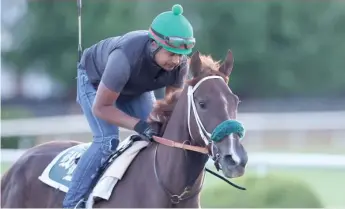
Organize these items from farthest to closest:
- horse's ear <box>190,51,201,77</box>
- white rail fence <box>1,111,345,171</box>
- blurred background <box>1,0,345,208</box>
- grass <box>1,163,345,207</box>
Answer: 1. blurred background <box>1,0,345,208</box>
2. white rail fence <box>1,111,345,171</box>
3. grass <box>1,163,345,207</box>
4. horse's ear <box>190,51,201,77</box>

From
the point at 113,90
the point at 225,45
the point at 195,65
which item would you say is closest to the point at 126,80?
the point at 113,90

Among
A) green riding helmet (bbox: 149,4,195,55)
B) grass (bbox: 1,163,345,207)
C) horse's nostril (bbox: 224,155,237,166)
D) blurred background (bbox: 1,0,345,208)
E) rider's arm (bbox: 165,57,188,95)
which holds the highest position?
blurred background (bbox: 1,0,345,208)

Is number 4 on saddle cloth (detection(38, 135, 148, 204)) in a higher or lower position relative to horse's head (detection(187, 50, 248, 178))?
lower

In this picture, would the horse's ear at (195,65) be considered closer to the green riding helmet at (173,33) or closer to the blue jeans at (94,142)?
the green riding helmet at (173,33)

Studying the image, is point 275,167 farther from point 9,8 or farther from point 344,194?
point 9,8

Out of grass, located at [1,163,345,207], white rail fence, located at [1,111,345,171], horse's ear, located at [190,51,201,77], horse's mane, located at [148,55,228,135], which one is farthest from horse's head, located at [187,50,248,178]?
white rail fence, located at [1,111,345,171]

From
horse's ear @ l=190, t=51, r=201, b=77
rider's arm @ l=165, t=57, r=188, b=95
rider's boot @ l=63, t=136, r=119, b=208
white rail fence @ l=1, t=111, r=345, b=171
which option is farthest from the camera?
white rail fence @ l=1, t=111, r=345, b=171

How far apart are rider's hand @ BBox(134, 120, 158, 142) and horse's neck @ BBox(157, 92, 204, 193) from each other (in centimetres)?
13

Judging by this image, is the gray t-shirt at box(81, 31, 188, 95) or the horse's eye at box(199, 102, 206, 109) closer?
the horse's eye at box(199, 102, 206, 109)

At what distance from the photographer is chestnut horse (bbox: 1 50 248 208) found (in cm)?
431

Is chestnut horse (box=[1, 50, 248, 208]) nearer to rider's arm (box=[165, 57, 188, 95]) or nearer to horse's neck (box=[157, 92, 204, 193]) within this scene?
horse's neck (box=[157, 92, 204, 193])

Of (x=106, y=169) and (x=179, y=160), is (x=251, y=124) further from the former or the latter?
(x=179, y=160)

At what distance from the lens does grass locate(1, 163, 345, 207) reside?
31.8 feet

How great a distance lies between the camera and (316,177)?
12.0 metres
